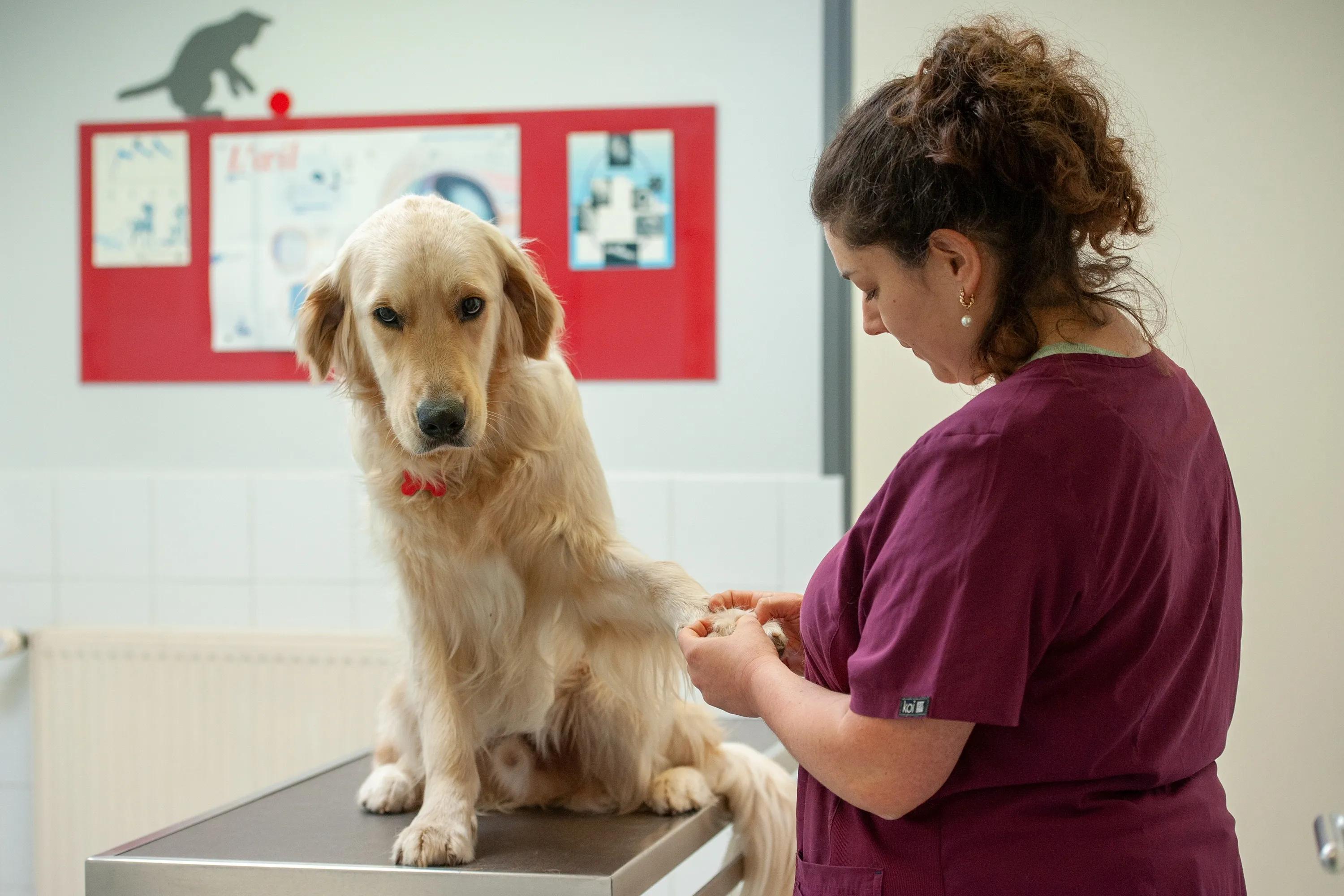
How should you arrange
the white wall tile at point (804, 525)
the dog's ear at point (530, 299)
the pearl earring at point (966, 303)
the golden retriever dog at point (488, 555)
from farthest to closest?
the white wall tile at point (804, 525) → the dog's ear at point (530, 299) → the golden retriever dog at point (488, 555) → the pearl earring at point (966, 303)

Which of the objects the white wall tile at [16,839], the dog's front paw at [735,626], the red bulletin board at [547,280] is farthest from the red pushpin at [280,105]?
the dog's front paw at [735,626]

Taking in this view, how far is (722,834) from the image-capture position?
2.87 m

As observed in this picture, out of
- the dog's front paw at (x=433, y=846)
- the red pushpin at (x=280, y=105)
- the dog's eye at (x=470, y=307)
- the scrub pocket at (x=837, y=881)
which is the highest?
the red pushpin at (x=280, y=105)

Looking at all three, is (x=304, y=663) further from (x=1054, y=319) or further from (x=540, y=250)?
(x=1054, y=319)

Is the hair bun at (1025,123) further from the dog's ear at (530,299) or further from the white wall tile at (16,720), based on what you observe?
the white wall tile at (16,720)

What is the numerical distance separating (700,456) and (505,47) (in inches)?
49.0

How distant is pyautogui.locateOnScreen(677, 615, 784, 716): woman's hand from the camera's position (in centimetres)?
113

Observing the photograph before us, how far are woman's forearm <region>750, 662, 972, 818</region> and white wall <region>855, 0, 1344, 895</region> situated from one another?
67.5 inches

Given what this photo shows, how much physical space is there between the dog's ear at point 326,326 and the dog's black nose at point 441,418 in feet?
0.71

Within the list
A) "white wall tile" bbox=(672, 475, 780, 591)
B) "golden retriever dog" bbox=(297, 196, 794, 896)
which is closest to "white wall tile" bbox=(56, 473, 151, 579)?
"white wall tile" bbox=(672, 475, 780, 591)

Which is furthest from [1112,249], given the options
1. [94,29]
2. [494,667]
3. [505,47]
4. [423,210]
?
[94,29]

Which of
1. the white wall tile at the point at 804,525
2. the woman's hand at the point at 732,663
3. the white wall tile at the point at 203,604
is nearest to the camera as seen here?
the woman's hand at the point at 732,663

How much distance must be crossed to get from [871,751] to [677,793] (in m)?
0.76

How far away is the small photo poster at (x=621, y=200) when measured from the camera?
3.06 metres
